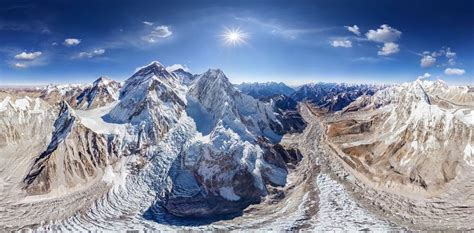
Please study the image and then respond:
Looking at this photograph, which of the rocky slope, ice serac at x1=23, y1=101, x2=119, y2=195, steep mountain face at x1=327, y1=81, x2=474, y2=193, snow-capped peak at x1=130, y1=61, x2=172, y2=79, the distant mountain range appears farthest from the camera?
snow-capped peak at x1=130, y1=61, x2=172, y2=79

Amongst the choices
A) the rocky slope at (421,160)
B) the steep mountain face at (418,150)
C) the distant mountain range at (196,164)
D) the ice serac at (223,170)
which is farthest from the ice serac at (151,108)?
the steep mountain face at (418,150)

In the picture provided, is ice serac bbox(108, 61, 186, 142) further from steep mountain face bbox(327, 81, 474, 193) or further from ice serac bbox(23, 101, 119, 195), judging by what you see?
steep mountain face bbox(327, 81, 474, 193)

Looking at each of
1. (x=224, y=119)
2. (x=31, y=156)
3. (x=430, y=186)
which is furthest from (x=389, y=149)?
(x=31, y=156)

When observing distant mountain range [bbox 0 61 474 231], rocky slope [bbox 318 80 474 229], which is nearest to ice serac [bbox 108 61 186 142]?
distant mountain range [bbox 0 61 474 231]

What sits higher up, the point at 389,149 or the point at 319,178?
the point at 389,149

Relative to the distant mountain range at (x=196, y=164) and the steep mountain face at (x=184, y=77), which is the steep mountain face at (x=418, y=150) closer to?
the distant mountain range at (x=196, y=164)

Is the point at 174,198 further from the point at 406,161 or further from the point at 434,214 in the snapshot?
the point at 406,161
